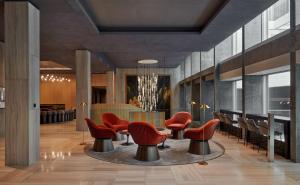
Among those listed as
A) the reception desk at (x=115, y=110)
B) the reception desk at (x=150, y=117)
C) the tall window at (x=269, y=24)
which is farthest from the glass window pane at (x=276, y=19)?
the reception desk at (x=115, y=110)

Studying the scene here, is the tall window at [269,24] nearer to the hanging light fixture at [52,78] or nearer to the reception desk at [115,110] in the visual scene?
A: the reception desk at [115,110]

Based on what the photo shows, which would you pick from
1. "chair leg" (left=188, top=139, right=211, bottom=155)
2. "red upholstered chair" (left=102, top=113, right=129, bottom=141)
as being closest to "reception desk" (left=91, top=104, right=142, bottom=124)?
"red upholstered chair" (left=102, top=113, right=129, bottom=141)

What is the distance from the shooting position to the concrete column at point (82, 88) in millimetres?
9562

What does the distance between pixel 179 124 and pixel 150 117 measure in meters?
1.67

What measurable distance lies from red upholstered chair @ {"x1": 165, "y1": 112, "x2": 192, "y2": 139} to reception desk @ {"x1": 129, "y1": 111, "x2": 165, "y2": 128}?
1.13 metres

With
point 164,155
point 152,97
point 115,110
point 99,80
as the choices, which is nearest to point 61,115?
point 115,110

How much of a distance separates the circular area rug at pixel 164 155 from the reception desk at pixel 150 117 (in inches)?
103

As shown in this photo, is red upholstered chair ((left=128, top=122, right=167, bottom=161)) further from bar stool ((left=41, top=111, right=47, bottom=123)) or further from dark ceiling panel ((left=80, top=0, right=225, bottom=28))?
bar stool ((left=41, top=111, right=47, bottom=123))

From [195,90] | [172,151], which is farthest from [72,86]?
[172,151]

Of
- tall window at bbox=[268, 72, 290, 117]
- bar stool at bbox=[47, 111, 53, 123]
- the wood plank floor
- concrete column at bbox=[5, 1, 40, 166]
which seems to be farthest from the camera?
bar stool at bbox=[47, 111, 53, 123]

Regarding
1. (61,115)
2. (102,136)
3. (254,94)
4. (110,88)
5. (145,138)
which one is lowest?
(61,115)

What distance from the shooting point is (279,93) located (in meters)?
6.75

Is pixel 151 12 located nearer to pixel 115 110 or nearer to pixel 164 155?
pixel 164 155

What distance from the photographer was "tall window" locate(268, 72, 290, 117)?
6.26 m
